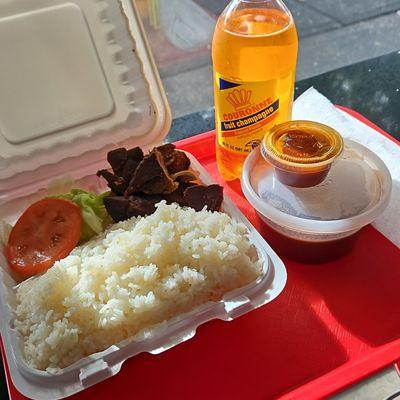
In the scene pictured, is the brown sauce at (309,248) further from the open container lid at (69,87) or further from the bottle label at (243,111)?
the open container lid at (69,87)

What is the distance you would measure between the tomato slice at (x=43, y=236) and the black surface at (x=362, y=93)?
560 millimetres

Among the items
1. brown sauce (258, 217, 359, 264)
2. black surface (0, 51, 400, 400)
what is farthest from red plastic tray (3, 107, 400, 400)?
black surface (0, 51, 400, 400)

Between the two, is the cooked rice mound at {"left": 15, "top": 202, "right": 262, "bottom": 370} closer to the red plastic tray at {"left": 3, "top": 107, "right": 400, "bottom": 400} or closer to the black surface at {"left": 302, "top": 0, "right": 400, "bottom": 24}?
the red plastic tray at {"left": 3, "top": 107, "right": 400, "bottom": 400}

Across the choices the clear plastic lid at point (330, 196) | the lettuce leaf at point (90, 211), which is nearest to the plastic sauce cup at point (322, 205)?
the clear plastic lid at point (330, 196)

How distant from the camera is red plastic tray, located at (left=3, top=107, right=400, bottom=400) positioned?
3.19 ft

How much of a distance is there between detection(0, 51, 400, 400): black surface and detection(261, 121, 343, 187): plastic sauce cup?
0.53m

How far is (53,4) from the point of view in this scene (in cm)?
124

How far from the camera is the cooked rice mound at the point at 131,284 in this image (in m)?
0.95

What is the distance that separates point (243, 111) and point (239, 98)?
3 cm

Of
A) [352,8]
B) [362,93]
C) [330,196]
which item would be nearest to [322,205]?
[330,196]

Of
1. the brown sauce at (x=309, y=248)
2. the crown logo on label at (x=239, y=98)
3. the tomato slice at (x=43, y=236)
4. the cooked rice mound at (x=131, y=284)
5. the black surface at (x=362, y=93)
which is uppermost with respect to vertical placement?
the crown logo on label at (x=239, y=98)

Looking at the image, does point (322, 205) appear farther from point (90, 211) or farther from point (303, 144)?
point (90, 211)

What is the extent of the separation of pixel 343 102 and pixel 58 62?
0.92m

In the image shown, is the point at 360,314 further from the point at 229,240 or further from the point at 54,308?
the point at 54,308
